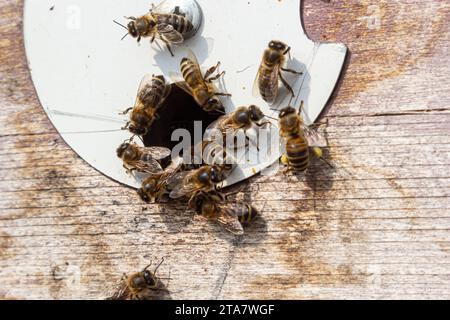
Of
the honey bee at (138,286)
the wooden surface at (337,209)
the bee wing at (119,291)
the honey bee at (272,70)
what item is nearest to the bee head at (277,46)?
the honey bee at (272,70)

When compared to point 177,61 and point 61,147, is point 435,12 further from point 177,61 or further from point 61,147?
point 61,147

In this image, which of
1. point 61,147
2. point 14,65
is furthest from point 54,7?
point 61,147

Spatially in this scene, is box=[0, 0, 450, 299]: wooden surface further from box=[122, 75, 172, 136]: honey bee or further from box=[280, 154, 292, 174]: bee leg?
box=[122, 75, 172, 136]: honey bee

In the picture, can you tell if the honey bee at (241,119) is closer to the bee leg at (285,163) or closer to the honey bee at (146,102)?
the bee leg at (285,163)

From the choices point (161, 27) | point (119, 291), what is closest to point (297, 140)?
point (161, 27)

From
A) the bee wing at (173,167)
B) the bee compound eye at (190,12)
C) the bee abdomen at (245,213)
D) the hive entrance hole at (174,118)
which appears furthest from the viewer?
the hive entrance hole at (174,118)

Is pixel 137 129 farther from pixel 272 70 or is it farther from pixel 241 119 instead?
pixel 272 70

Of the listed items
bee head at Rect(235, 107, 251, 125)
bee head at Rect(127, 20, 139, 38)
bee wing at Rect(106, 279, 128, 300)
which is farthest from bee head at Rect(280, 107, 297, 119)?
bee wing at Rect(106, 279, 128, 300)
